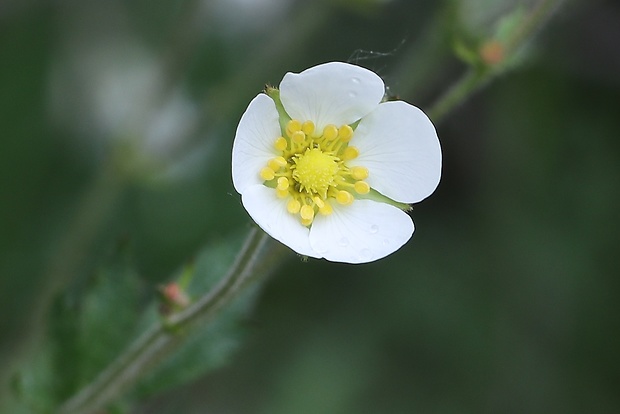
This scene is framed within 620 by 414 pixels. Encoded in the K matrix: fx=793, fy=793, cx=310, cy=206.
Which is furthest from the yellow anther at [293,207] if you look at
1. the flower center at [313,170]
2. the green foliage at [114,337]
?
the green foliage at [114,337]

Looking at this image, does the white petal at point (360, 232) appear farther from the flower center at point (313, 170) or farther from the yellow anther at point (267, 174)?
the yellow anther at point (267, 174)

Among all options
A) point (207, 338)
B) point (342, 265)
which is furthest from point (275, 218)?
point (342, 265)

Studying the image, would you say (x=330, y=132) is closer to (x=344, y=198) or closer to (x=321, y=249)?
(x=344, y=198)

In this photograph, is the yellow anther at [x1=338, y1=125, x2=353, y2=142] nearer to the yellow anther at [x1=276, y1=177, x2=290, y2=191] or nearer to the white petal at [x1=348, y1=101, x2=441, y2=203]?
the white petal at [x1=348, y1=101, x2=441, y2=203]

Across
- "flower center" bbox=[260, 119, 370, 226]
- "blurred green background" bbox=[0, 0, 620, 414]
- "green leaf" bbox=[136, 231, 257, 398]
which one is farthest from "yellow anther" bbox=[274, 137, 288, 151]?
"blurred green background" bbox=[0, 0, 620, 414]

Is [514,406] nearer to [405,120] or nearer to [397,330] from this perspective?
[397,330]

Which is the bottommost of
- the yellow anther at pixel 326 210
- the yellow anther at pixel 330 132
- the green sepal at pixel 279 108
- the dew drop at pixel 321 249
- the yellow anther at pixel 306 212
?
the yellow anther at pixel 326 210

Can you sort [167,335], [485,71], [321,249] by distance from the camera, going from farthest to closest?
[485,71]
[167,335]
[321,249]

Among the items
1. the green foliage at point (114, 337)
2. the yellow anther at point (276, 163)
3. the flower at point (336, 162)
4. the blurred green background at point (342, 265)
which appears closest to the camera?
the flower at point (336, 162)

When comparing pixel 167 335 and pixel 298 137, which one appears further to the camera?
pixel 167 335
